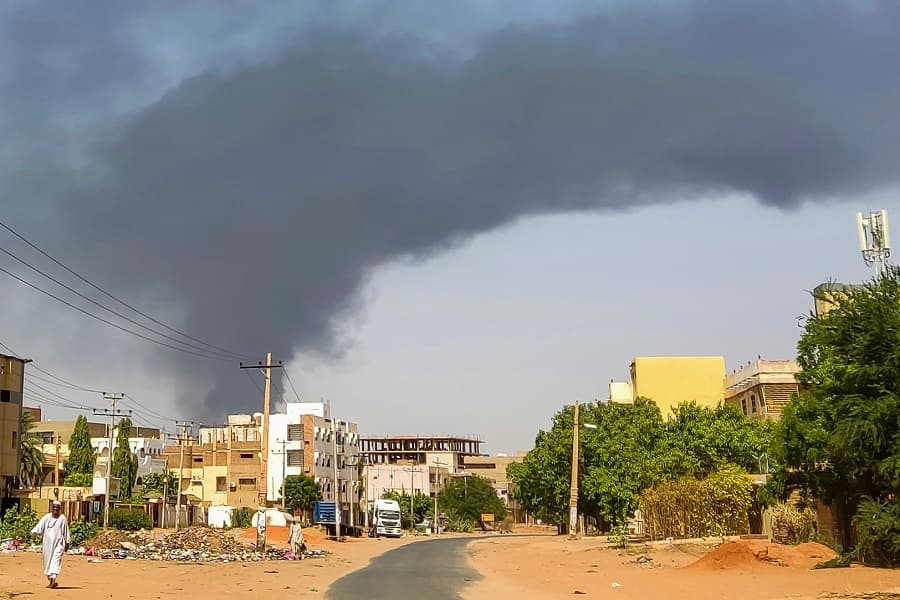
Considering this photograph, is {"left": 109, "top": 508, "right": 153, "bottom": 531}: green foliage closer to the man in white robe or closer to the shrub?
the shrub

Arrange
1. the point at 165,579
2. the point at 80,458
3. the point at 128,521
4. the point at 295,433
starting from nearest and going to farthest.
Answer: the point at 165,579 < the point at 128,521 < the point at 80,458 < the point at 295,433

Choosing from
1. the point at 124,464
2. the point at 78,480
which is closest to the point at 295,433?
the point at 124,464

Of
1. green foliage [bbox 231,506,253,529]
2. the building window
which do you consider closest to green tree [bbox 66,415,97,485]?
green foliage [bbox 231,506,253,529]

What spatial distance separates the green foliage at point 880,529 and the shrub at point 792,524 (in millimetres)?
11015

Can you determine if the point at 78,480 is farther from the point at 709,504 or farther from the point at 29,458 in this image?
the point at 709,504

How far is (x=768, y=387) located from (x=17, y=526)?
58.2 meters

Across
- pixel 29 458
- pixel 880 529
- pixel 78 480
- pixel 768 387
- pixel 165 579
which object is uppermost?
pixel 768 387

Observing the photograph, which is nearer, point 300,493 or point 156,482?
point 156,482

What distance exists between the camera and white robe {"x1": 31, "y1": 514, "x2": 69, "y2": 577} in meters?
23.5

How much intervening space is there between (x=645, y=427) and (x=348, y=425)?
3255 inches

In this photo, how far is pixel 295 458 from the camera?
12388 centimetres

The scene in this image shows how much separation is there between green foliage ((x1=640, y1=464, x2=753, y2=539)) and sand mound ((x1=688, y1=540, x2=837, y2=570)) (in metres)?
12.9

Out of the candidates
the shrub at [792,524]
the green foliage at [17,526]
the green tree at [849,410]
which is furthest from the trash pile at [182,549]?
the green tree at [849,410]

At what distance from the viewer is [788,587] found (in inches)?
993
